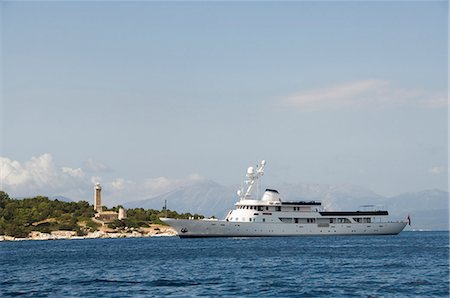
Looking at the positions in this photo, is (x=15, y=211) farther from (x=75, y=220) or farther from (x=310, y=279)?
(x=310, y=279)

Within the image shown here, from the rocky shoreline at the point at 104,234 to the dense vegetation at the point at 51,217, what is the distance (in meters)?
1.19

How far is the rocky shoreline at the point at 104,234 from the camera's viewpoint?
419ft

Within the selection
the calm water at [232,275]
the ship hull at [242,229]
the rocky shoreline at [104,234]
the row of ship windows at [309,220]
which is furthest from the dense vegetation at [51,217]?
the calm water at [232,275]

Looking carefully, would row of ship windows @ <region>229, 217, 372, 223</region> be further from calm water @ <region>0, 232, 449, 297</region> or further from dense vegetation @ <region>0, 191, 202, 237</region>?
dense vegetation @ <region>0, 191, 202, 237</region>

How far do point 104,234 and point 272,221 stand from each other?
46.3 metres

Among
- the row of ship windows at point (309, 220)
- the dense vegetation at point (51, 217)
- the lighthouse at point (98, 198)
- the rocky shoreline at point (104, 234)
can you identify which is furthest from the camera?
the lighthouse at point (98, 198)

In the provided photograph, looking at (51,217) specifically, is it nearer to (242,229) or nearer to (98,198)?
(98,198)

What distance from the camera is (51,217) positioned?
5536 inches

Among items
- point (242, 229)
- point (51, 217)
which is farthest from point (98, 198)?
point (242, 229)

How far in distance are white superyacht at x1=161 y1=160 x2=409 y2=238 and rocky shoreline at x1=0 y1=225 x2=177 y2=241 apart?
3365 cm

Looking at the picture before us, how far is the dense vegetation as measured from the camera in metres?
130

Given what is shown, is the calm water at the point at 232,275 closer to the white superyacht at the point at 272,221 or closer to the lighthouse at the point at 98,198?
the white superyacht at the point at 272,221

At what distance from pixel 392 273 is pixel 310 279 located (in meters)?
7.69

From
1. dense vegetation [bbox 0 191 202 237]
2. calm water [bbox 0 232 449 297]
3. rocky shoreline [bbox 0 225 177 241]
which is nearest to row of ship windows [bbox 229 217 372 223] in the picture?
calm water [bbox 0 232 449 297]
